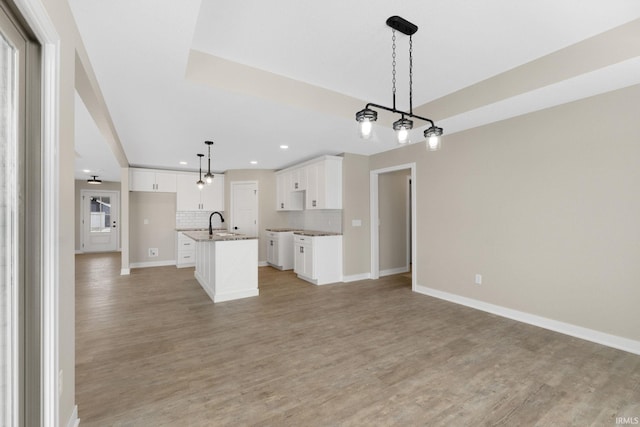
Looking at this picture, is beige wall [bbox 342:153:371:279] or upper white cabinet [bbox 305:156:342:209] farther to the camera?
beige wall [bbox 342:153:371:279]

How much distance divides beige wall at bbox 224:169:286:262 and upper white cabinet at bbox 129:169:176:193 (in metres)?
1.35

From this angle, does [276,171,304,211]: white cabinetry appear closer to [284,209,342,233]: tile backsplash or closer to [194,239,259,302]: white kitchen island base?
[284,209,342,233]: tile backsplash

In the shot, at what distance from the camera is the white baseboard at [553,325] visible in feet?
8.91

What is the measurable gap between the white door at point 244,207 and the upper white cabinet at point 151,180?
57.3 inches

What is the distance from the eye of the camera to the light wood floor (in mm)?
1858

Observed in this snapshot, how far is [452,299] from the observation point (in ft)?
13.8

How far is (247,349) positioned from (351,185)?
11.9ft

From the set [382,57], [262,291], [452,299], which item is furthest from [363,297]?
[382,57]

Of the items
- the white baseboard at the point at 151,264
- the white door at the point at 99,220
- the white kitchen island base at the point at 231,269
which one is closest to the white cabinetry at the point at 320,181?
the white kitchen island base at the point at 231,269

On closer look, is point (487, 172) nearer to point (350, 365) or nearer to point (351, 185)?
point (351, 185)

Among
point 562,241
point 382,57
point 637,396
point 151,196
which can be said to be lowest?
point 637,396

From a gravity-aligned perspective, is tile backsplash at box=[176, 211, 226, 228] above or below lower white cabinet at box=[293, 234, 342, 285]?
above

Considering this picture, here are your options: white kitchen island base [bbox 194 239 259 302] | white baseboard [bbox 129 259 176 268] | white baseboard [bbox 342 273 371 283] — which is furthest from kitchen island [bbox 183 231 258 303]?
white baseboard [bbox 129 259 176 268]

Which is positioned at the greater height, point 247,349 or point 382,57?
point 382,57
